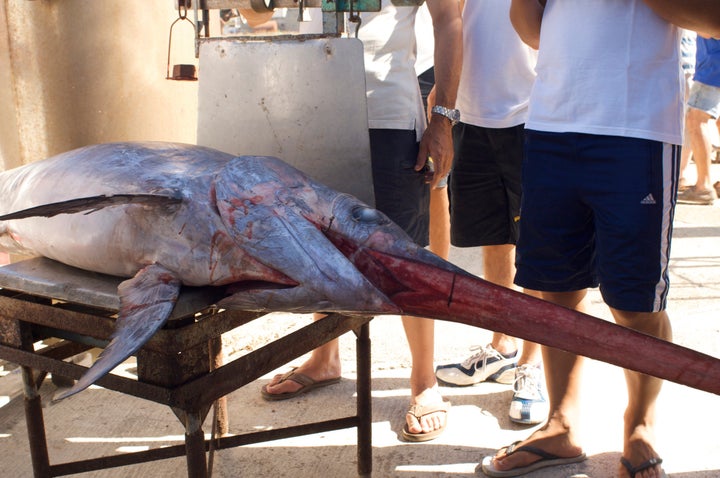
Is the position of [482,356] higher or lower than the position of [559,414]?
lower

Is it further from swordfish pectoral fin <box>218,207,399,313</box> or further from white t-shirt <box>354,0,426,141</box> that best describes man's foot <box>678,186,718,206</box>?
swordfish pectoral fin <box>218,207,399,313</box>

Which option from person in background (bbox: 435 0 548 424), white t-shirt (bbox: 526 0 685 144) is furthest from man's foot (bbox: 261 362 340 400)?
white t-shirt (bbox: 526 0 685 144)

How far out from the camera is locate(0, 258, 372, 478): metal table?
149 cm

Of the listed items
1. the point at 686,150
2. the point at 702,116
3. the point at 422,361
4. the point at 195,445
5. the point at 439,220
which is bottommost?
the point at 422,361

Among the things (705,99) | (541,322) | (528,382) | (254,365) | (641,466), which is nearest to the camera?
(541,322)

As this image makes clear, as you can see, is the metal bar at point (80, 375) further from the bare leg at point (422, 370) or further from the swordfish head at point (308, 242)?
the bare leg at point (422, 370)

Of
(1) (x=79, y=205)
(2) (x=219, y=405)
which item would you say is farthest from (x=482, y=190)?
(1) (x=79, y=205)

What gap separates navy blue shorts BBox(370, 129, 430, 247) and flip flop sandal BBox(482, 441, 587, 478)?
2.76 ft

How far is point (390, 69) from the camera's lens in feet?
8.68

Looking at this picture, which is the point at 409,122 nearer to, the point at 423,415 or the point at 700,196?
the point at 423,415

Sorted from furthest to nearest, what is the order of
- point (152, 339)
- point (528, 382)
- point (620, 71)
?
point (528, 382) < point (620, 71) < point (152, 339)

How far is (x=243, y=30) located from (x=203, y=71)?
28.8ft

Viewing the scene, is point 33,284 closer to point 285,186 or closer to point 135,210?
point 135,210

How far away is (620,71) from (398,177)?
866mm
